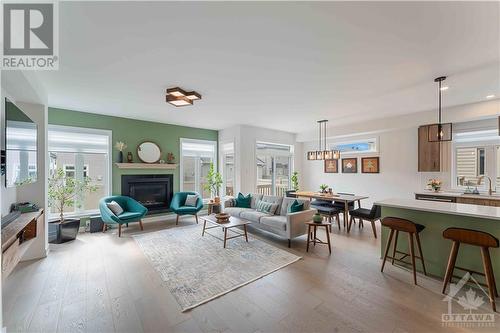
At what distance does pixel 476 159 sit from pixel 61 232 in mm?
8756

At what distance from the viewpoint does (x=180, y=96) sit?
364cm

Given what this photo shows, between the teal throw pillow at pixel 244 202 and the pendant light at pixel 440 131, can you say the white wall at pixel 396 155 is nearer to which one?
the pendant light at pixel 440 131

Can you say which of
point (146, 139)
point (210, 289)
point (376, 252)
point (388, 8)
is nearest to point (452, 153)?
point (376, 252)

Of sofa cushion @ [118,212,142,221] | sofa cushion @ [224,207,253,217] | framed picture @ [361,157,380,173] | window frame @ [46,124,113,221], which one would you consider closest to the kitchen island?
sofa cushion @ [224,207,253,217]

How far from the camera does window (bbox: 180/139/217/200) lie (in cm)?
651

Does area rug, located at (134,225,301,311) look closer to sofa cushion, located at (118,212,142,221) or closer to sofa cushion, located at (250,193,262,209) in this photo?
sofa cushion, located at (118,212,142,221)

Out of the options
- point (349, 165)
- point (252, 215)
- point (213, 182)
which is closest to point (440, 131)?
point (349, 165)

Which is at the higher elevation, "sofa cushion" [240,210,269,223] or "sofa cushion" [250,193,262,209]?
"sofa cushion" [250,193,262,209]

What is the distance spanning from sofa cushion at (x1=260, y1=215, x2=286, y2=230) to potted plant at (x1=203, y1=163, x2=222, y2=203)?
2727mm

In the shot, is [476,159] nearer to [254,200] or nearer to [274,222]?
[274,222]

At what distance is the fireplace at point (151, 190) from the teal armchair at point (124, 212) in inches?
14.9

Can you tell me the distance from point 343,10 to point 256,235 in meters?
3.98

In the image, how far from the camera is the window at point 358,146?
626cm

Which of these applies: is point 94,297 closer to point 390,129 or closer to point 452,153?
point 390,129
